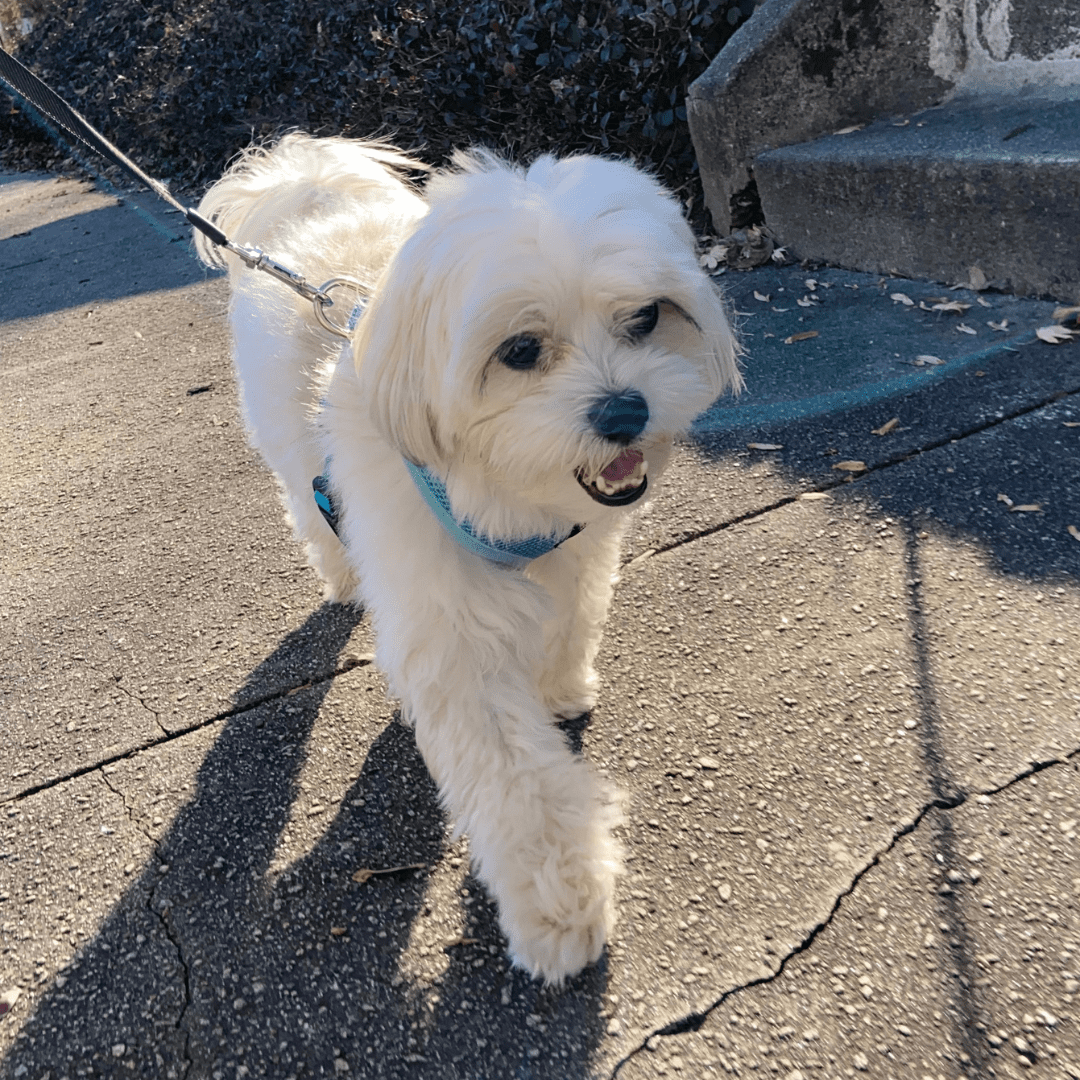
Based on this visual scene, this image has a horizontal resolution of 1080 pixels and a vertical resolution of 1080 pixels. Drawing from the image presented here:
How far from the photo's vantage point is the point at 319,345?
8.65 ft

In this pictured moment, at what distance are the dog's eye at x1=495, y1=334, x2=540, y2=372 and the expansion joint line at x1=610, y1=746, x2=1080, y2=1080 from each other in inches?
50.6

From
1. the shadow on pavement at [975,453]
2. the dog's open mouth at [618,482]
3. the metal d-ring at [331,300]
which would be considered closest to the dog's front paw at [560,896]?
→ the dog's open mouth at [618,482]

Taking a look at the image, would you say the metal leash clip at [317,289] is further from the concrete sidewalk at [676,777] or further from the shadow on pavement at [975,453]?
the shadow on pavement at [975,453]

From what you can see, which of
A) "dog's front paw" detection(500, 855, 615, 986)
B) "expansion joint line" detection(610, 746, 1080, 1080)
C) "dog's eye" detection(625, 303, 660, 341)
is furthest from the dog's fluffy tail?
"expansion joint line" detection(610, 746, 1080, 1080)

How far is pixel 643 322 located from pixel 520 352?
0.28 meters

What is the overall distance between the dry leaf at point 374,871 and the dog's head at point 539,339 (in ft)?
2.75

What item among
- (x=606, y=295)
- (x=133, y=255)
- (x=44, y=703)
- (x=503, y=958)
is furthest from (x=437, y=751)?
(x=133, y=255)

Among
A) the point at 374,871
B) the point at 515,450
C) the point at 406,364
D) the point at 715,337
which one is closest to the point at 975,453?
the point at 715,337

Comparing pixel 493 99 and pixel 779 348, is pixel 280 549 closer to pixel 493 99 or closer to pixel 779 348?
pixel 779 348

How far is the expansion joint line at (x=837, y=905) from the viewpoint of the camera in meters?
1.84

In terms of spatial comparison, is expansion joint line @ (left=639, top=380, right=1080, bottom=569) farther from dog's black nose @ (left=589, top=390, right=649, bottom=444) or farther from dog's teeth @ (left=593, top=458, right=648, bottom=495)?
dog's black nose @ (left=589, top=390, right=649, bottom=444)

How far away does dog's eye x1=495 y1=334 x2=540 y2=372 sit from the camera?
6.09ft

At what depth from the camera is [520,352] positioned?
1883 millimetres

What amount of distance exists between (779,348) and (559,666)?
8.07 feet
